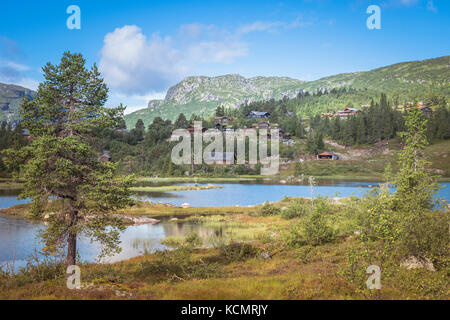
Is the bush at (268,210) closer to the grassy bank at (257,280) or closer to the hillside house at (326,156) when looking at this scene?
the grassy bank at (257,280)

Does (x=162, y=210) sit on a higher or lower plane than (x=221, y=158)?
lower

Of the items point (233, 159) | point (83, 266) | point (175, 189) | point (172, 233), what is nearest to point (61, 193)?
point (83, 266)

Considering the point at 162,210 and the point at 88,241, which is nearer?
the point at 88,241

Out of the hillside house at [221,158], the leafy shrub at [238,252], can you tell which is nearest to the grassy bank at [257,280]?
the leafy shrub at [238,252]

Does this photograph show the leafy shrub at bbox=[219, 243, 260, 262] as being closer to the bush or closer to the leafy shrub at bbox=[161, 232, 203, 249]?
the leafy shrub at bbox=[161, 232, 203, 249]

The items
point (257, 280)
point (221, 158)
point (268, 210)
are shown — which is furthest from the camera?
point (221, 158)

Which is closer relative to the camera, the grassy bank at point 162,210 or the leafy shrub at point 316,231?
the leafy shrub at point 316,231

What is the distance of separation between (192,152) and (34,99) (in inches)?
5098

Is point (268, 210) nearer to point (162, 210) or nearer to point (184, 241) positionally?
point (162, 210)
